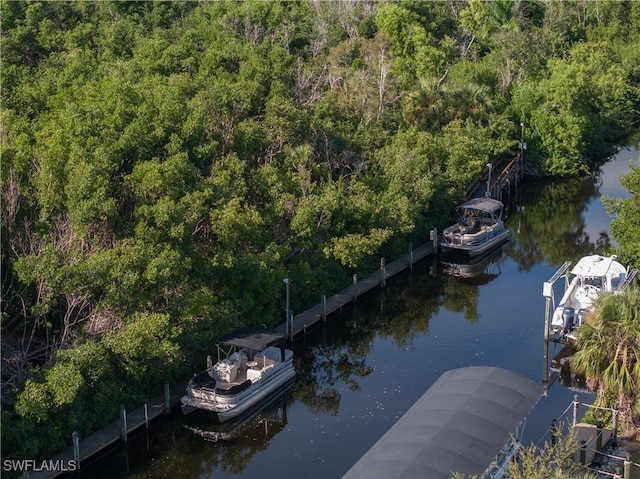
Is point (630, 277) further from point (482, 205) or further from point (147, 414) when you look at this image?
point (147, 414)

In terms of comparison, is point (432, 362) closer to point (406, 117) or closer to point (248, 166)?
point (248, 166)

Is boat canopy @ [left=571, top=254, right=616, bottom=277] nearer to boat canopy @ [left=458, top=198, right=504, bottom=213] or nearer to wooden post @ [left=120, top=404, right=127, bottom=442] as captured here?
boat canopy @ [left=458, top=198, right=504, bottom=213]

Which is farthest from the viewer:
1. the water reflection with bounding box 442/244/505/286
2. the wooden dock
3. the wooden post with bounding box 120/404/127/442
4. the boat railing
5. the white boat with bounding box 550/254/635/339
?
the water reflection with bounding box 442/244/505/286

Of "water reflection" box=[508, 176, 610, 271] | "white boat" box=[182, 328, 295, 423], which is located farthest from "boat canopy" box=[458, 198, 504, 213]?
"white boat" box=[182, 328, 295, 423]

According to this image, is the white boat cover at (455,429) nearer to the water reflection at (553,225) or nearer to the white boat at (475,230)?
the white boat at (475,230)

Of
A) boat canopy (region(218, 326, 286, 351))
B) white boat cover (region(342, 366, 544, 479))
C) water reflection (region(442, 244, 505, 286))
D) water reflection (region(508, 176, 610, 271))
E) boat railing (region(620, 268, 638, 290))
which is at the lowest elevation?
water reflection (region(508, 176, 610, 271))

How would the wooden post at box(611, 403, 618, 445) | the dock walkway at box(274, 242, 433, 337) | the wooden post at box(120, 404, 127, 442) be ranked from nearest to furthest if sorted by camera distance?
the wooden post at box(611, 403, 618, 445) < the wooden post at box(120, 404, 127, 442) < the dock walkway at box(274, 242, 433, 337)

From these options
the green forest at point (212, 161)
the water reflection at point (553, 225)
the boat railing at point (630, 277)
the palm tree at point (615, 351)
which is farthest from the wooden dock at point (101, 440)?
the water reflection at point (553, 225)
